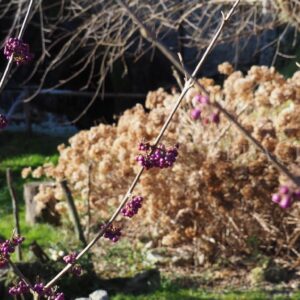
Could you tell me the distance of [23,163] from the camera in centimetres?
1085

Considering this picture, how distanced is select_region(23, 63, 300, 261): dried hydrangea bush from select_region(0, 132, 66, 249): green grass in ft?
3.38

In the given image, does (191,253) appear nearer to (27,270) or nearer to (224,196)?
(224,196)

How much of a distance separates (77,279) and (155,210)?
3.95 ft

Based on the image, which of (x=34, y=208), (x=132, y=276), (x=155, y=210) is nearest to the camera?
(x=132, y=276)

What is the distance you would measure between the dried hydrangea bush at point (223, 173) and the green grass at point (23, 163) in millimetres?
1031

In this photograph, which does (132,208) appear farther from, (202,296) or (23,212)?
(23,212)

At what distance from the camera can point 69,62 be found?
49.7 feet

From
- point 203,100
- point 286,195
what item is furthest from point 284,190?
point 203,100

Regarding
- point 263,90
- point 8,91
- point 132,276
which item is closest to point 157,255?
point 132,276

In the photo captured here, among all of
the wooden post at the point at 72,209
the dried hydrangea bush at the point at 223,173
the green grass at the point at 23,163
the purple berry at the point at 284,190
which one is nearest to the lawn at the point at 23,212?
the green grass at the point at 23,163

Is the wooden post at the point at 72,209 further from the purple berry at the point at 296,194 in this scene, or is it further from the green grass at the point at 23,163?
the purple berry at the point at 296,194

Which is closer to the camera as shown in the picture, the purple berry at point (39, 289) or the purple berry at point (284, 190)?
the purple berry at point (284, 190)

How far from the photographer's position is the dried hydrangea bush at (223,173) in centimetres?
596

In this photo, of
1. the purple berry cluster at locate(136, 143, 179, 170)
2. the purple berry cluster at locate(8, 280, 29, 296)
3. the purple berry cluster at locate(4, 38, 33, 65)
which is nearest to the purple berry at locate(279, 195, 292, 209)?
the purple berry cluster at locate(136, 143, 179, 170)
